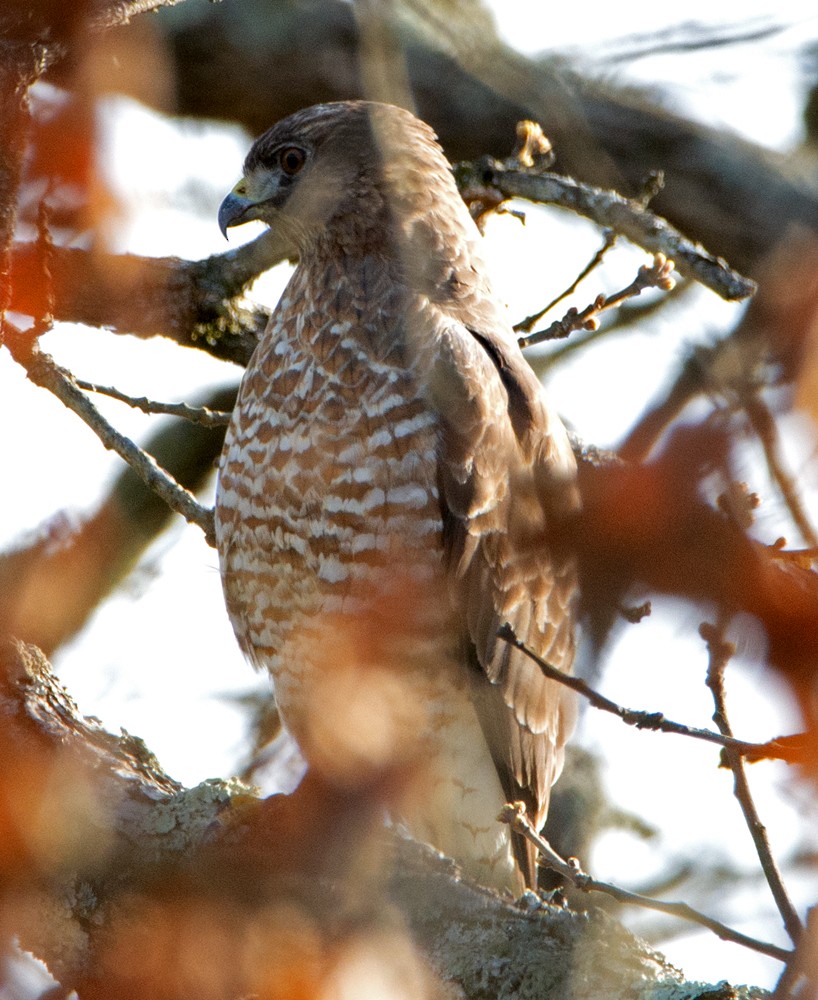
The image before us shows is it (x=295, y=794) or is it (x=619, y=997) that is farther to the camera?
(x=295, y=794)

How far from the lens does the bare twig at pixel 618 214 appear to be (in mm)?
3326

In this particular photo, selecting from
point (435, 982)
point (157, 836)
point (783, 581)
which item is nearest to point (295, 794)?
point (157, 836)

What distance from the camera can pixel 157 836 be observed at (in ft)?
9.81

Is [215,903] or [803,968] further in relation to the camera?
[215,903]

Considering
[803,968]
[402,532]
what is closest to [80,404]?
[402,532]

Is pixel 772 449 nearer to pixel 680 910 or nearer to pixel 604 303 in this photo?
pixel 680 910

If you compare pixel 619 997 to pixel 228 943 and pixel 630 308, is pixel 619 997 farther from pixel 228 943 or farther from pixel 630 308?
pixel 630 308

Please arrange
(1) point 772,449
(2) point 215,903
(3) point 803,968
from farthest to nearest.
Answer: (2) point 215,903
(3) point 803,968
(1) point 772,449

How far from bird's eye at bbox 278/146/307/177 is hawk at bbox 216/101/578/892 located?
241mm

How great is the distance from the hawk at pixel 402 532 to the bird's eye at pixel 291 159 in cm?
24

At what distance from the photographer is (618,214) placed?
3.60 m

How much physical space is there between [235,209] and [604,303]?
1369 millimetres

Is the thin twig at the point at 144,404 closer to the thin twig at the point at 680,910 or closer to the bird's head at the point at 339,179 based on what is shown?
the bird's head at the point at 339,179

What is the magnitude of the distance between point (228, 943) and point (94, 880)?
35cm
